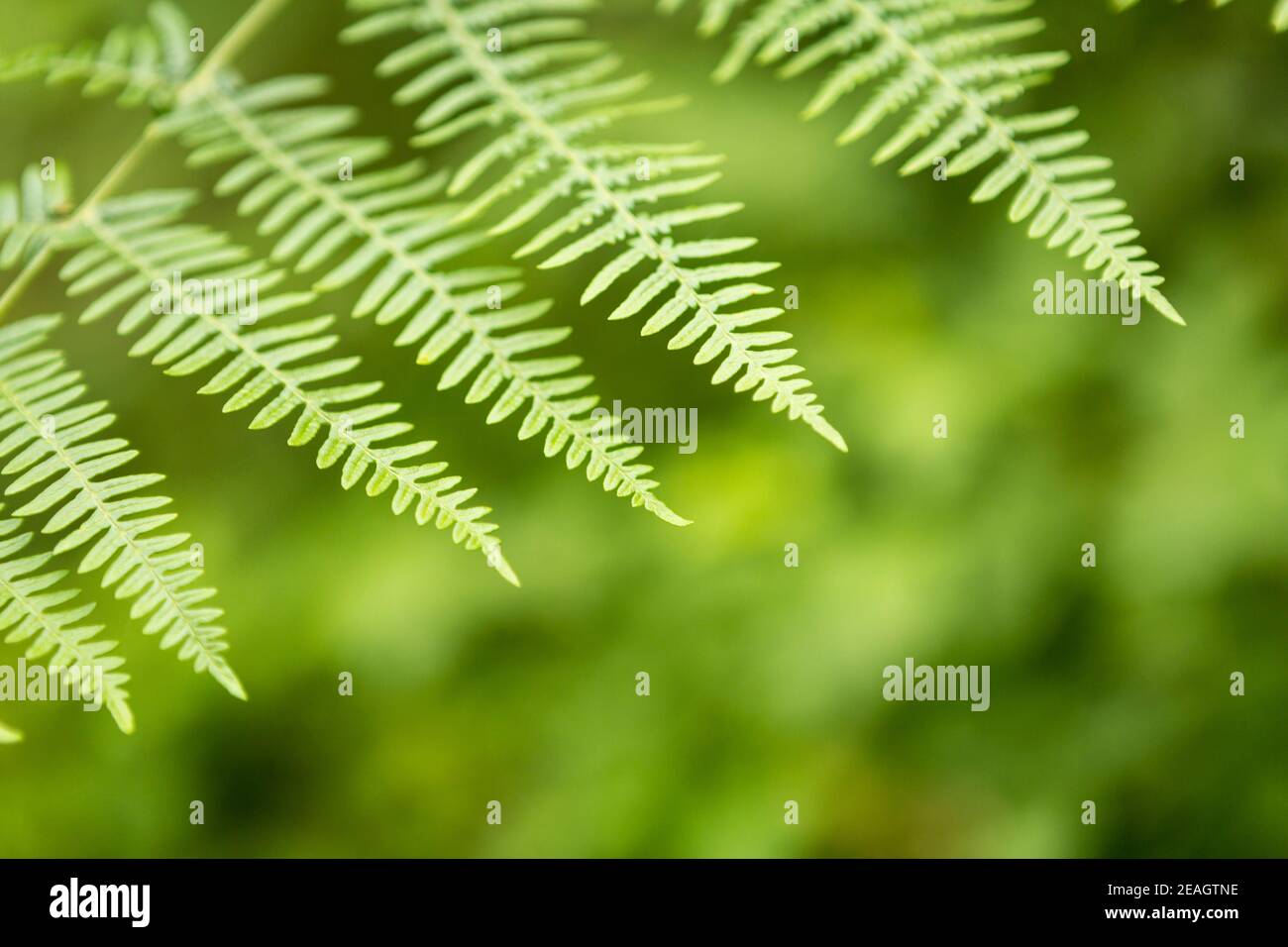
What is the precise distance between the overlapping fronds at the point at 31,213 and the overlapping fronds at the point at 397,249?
0.13 metres

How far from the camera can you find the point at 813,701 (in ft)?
5.48

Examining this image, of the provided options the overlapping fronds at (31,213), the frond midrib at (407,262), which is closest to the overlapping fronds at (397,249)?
the frond midrib at (407,262)

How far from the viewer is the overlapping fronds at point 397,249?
0.79m

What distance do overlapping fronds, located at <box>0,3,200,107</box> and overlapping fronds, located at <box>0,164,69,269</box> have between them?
0.10 m

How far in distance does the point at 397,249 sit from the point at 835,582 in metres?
1.03

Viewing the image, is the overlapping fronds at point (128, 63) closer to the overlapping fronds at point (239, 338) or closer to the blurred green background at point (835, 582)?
the overlapping fronds at point (239, 338)

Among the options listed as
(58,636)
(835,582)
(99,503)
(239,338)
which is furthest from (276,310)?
(835,582)

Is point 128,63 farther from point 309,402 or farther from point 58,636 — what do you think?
point 58,636

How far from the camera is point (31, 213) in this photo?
955mm

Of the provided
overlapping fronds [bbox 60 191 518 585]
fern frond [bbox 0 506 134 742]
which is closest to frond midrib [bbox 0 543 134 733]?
fern frond [bbox 0 506 134 742]

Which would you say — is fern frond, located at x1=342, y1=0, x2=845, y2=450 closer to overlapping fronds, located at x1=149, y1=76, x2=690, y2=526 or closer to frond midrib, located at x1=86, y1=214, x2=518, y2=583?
overlapping fronds, located at x1=149, y1=76, x2=690, y2=526

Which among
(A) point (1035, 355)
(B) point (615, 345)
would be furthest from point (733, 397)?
(A) point (1035, 355)

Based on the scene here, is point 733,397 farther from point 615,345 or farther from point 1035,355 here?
point 1035,355

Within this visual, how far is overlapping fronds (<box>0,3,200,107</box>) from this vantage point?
2.94 ft
